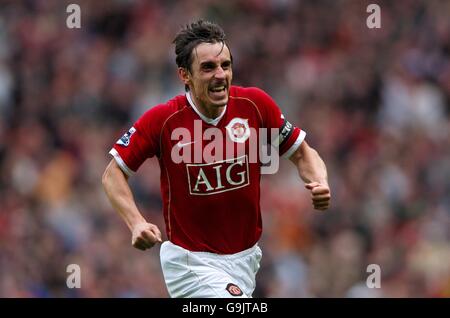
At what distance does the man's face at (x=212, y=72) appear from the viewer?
7.96 metres

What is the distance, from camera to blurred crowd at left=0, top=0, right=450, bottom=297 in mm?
13070

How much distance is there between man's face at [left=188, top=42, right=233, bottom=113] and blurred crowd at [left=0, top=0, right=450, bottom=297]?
4544 millimetres

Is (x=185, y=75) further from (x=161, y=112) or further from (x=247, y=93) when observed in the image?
(x=247, y=93)

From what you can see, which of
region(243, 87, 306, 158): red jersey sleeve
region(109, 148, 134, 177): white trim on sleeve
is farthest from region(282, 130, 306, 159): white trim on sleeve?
region(109, 148, 134, 177): white trim on sleeve

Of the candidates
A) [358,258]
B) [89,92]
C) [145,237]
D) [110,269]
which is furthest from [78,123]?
[145,237]

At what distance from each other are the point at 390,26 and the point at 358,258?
5152 mm

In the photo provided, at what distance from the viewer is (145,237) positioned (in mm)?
7441

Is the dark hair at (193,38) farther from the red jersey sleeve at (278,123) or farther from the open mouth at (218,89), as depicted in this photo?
the red jersey sleeve at (278,123)

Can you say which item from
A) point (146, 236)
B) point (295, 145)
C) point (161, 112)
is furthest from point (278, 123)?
point (146, 236)

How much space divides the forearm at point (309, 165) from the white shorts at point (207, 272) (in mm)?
602

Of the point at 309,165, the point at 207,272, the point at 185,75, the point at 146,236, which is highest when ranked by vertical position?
the point at 185,75

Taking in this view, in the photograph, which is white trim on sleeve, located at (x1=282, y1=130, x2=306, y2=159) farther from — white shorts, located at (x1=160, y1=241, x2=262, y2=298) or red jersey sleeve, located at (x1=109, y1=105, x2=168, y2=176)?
red jersey sleeve, located at (x1=109, y1=105, x2=168, y2=176)

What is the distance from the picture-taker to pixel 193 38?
26.6ft

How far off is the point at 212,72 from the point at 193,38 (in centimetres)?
29
